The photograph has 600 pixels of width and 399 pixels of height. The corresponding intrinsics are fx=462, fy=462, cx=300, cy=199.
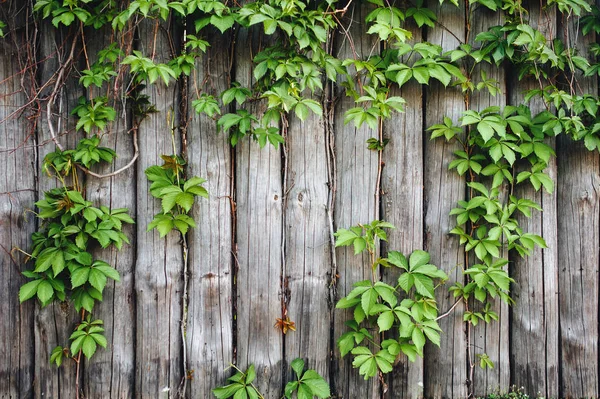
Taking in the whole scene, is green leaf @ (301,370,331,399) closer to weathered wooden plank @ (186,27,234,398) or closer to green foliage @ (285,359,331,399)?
green foliage @ (285,359,331,399)

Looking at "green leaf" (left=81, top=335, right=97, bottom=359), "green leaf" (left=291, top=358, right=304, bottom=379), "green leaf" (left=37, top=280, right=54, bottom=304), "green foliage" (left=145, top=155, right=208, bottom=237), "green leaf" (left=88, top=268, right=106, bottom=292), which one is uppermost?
"green foliage" (left=145, top=155, right=208, bottom=237)

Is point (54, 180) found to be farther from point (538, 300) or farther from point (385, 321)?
point (538, 300)

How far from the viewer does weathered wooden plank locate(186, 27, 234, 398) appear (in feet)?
7.09

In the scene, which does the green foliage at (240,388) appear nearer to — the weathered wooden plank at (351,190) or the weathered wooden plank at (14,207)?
the weathered wooden plank at (351,190)

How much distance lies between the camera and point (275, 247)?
7.19 ft

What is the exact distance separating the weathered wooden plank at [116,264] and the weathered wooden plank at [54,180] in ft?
0.29

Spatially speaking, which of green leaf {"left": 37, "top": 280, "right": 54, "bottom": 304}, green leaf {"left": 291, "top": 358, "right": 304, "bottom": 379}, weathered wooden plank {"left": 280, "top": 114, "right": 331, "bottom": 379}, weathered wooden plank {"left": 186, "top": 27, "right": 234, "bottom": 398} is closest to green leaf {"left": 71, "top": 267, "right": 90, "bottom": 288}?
green leaf {"left": 37, "top": 280, "right": 54, "bottom": 304}

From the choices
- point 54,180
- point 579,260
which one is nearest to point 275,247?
point 54,180

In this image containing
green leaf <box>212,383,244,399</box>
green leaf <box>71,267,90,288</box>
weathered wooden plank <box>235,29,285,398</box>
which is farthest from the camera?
weathered wooden plank <box>235,29,285,398</box>

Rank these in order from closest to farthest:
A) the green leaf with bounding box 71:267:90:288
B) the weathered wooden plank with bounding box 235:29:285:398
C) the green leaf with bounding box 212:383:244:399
Answer: the green leaf with bounding box 71:267:90:288
the green leaf with bounding box 212:383:244:399
the weathered wooden plank with bounding box 235:29:285:398

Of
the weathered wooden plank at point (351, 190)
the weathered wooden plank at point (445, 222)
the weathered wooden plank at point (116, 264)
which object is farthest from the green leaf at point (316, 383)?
the weathered wooden plank at point (116, 264)

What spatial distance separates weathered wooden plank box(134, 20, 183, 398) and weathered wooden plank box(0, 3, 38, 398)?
49 centimetres

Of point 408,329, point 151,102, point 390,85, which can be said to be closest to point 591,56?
point 390,85

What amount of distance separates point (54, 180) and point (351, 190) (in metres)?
1.38
